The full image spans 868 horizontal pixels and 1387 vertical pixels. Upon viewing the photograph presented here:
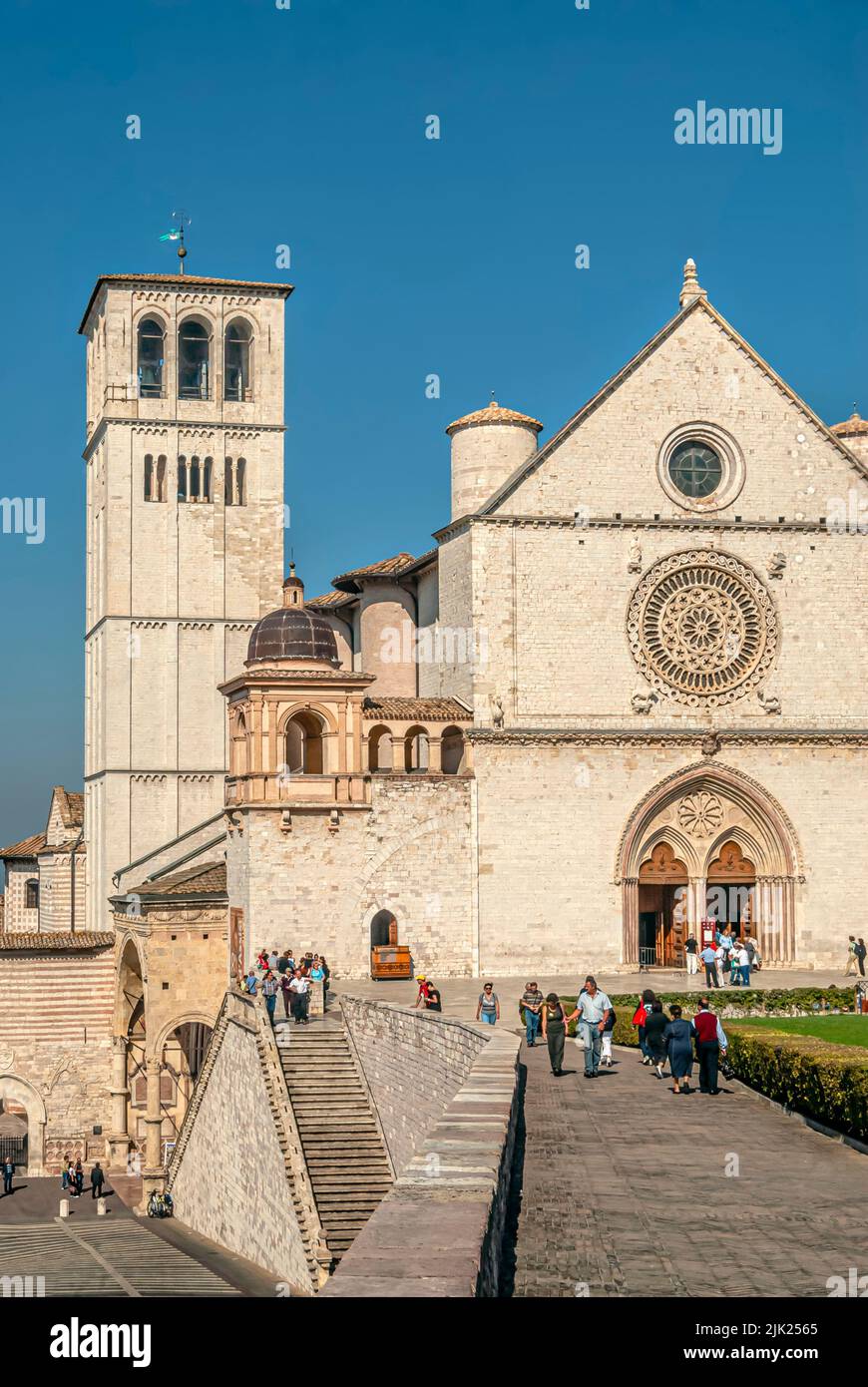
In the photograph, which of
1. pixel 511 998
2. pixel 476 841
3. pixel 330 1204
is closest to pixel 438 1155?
pixel 330 1204

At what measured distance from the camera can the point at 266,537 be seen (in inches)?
2354

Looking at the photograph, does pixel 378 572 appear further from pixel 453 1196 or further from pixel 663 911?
pixel 453 1196

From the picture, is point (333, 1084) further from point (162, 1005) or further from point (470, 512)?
point (470, 512)

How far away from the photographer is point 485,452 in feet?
144

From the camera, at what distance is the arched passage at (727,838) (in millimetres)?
43000

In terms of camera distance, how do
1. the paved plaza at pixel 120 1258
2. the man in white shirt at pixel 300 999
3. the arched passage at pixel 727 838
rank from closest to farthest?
the paved plaza at pixel 120 1258
the man in white shirt at pixel 300 999
the arched passage at pixel 727 838

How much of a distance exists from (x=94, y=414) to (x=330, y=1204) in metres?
38.2

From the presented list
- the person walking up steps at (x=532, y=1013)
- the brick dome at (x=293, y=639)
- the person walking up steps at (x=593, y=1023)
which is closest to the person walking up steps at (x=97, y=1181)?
the brick dome at (x=293, y=639)

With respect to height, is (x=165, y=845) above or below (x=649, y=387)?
below

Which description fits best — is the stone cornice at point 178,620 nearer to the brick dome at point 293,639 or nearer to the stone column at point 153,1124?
the brick dome at point 293,639

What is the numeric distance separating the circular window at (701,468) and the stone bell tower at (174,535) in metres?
20.1

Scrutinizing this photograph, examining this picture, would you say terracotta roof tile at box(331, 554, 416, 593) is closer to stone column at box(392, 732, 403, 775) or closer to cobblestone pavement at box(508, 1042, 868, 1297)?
stone column at box(392, 732, 403, 775)

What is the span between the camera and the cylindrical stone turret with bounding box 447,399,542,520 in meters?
43.7

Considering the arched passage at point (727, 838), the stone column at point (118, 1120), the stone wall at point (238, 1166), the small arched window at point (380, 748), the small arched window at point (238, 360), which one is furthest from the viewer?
the small arched window at point (238, 360)
